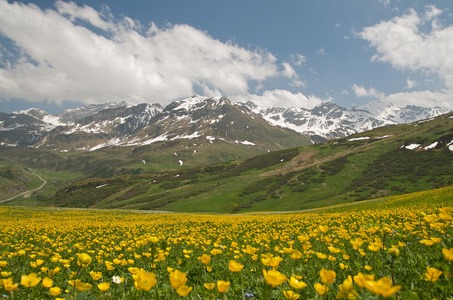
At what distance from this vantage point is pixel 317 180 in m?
102

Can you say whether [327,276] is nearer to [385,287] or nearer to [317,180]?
[385,287]

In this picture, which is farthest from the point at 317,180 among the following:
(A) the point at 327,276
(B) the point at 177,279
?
(B) the point at 177,279

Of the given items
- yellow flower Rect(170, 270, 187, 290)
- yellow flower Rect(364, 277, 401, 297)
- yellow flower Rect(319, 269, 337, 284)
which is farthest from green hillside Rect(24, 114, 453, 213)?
yellow flower Rect(364, 277, 401, 297)

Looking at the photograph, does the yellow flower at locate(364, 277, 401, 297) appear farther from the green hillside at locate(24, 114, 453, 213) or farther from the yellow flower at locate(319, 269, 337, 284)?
the green hillside at locate(24, 114, 453, 213)

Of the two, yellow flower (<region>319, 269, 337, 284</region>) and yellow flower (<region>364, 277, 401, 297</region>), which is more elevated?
yellow flower (<region>364, 277, 401, 297</region>)

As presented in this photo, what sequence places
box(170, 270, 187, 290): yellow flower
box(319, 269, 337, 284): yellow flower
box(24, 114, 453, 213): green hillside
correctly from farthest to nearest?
1. box(24, 114, 453, 213): green hillside
2. box(319, 269, 337, 284): yellow flower
3. box(170, 270, 187, 290): yellow flower

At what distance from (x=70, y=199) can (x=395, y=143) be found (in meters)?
209

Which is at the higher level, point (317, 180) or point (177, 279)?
point (177, 279)

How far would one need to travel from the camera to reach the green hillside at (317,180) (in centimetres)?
8256

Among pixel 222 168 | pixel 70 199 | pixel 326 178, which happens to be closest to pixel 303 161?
pixel 326 178

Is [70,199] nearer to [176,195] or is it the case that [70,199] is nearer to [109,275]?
[176,195]

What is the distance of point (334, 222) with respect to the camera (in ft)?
44.7

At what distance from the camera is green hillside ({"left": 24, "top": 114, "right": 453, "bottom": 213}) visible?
82562mm

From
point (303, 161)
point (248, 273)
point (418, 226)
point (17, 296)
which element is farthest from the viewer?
point (303, 161)
